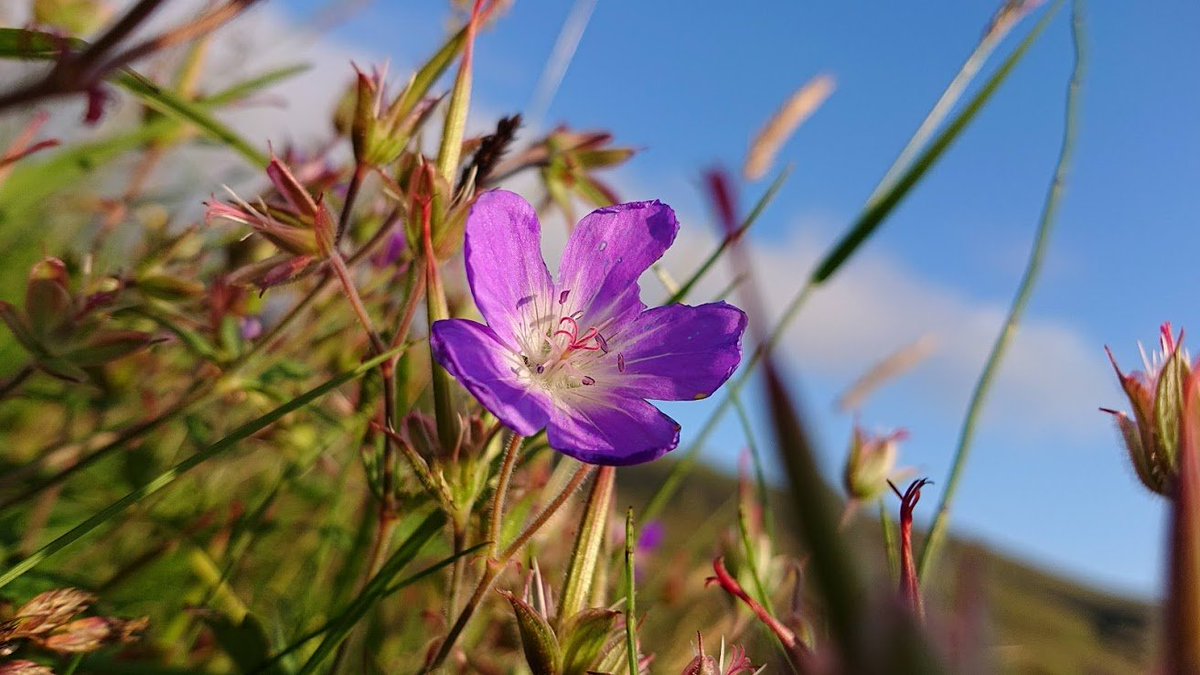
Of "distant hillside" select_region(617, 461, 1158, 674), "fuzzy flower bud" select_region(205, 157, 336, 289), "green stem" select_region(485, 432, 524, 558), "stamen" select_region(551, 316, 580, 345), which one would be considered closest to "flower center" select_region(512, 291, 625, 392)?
"stamen" select_region(551, 316, 580, 345)

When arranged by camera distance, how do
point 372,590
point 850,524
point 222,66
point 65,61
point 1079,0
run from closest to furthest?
point 65,61, point 372,590, point 1079,0, point 850,524, point 222,66

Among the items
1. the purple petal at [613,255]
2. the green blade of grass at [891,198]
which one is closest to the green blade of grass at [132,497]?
the purple petal at [613,255]

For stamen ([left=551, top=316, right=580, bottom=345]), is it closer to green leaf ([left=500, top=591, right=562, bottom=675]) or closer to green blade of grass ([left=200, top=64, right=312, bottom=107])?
green leaf ([left=500, top=591, right=562, bottom=675])

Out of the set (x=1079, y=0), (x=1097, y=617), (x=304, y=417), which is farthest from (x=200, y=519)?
(x=1097, y=617)

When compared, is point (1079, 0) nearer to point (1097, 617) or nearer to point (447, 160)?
point (447, 160)

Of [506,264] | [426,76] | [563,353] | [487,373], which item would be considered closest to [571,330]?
[563,353]
